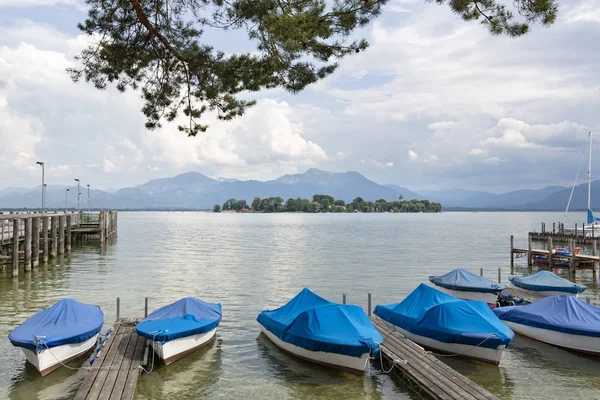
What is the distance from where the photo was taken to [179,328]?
16.3 metres

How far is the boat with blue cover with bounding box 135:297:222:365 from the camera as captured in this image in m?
15.8

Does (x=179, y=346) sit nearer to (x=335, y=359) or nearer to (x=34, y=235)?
(x=335, y=359)

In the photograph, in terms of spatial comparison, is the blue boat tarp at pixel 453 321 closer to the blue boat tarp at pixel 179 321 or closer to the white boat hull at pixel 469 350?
the white boat hull at pixel 469 350

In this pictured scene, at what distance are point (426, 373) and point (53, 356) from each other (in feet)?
38.5

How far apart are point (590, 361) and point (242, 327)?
13.8 m

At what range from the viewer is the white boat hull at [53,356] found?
14.8 metres

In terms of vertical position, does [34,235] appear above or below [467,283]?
above

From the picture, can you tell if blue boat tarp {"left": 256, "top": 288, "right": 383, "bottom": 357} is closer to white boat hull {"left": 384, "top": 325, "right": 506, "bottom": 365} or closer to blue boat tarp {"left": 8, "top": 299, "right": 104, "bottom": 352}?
white boat hull {"left": 384, "top": 325, "right": 506, "bottom": 365}

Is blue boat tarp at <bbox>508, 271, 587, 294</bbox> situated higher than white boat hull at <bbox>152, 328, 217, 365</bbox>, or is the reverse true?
blue boat tarp at <bbox>508, 271, 587, 294</bbox>

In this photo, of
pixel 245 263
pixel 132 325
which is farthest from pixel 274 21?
pixel 245 263

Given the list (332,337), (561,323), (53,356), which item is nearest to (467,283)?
(561,323)

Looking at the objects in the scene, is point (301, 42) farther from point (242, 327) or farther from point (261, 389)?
point (242, 327)

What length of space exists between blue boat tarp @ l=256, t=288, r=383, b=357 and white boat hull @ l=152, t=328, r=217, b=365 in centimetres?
279

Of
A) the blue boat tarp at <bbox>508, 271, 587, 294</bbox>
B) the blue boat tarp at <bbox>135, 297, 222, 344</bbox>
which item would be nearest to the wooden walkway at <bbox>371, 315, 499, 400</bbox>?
the blue boat tarp at <bbox>135, 297, 222, 344</bbox>
